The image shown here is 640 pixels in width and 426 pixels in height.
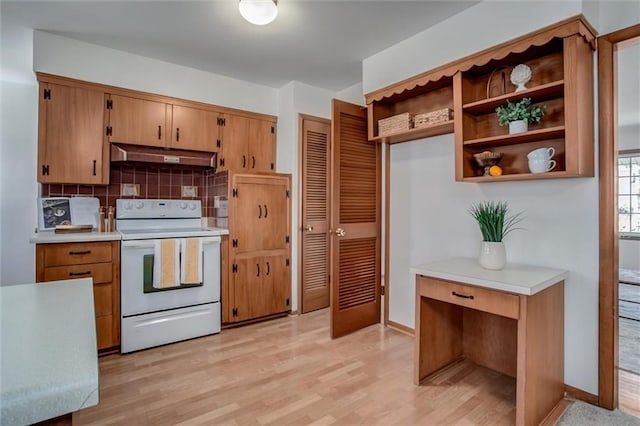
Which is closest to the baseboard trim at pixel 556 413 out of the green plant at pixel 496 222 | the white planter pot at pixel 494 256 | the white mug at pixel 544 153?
the white planter pot at pixel 494 256

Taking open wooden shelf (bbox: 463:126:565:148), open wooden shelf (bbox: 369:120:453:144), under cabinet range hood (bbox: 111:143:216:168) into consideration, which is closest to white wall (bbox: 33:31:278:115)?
under cabinet range hood (bbox: 111:143:216:168)

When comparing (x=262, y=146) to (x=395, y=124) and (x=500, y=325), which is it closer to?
(x=395, y=124)

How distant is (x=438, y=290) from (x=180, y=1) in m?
2.53

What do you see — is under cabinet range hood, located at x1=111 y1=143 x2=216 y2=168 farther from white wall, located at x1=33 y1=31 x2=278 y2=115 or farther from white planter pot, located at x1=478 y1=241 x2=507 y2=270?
white planter pot, located at x1=478 y1=241 x2=507 y2=270

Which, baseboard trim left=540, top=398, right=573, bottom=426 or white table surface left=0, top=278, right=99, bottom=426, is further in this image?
baseboard trim left=540, top=398, right=573, bottom=426

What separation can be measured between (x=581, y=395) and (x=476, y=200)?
53.0 inches

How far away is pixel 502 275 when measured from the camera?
6.19ft

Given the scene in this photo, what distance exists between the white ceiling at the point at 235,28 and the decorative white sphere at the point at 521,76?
0.57 m

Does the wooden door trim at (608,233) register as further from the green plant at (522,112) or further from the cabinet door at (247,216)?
the cabinet door at (247,216)

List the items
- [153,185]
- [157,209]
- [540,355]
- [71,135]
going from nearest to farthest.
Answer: [540,355] < [71,135] < [157,209] < [153,185]

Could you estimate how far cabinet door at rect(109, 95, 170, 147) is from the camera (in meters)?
3.01

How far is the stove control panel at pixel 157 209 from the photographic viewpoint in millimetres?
3192

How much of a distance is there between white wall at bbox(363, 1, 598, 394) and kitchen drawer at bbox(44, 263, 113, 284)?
7.98 feet

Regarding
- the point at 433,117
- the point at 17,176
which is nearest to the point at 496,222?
the point at 433,117
